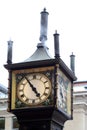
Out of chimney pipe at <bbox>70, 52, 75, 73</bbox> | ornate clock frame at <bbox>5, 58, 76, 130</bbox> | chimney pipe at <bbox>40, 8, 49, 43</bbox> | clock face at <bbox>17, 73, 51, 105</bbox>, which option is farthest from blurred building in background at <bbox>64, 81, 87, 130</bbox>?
clock face at <bbox>17, 73, 51, 105</bbox>

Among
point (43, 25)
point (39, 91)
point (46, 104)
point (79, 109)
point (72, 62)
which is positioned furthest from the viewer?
point (79, 109)

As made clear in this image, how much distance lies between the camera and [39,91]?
7.18m

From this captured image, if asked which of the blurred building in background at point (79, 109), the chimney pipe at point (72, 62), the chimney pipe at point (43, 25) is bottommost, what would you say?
the blurred building in background at point (79, 109)

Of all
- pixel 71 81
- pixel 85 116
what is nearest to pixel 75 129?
pixel 85 116

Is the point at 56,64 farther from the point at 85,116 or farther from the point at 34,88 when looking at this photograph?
the point at 85,116

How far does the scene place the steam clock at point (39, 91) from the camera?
7.10 meters

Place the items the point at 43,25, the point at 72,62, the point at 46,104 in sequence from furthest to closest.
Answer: the point at 72,62
the point at 43,25
the point at 46,104

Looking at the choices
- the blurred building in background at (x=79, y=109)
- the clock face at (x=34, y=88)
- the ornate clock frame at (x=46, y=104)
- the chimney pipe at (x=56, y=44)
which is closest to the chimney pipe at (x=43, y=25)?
the chimney pipe at (x=56, y=44)

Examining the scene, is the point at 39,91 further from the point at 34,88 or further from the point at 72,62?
the point at 72,62

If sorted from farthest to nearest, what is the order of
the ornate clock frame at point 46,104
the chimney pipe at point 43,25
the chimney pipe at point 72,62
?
the chimney pipe at point 72,62 < the chimney pipe at point 43,25 < the ornate clock frame at point 46,104

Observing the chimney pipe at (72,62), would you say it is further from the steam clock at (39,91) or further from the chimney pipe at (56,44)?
the chimney pipe at (56,44)

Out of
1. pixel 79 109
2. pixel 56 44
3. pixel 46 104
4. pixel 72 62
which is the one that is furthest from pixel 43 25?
pixel 79 109

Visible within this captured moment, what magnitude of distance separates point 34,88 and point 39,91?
0.28ft

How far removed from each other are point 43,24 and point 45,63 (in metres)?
0.67
